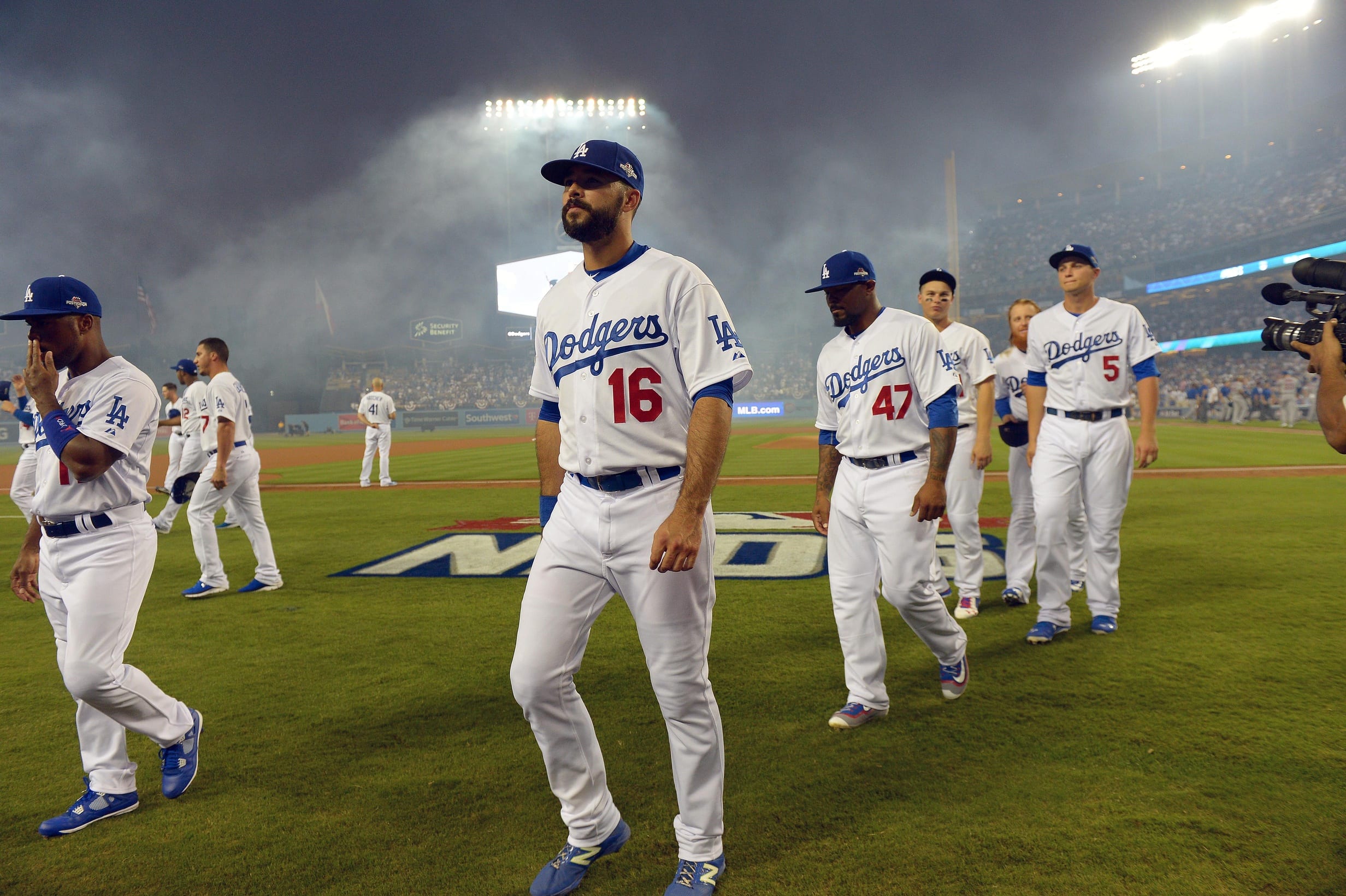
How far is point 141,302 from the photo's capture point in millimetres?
48531

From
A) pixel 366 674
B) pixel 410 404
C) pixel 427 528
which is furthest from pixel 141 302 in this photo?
pixel 366 674

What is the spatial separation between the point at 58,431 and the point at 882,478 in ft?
10.8

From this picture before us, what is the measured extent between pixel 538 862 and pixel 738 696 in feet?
5.44

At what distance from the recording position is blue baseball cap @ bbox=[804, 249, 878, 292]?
145 inches

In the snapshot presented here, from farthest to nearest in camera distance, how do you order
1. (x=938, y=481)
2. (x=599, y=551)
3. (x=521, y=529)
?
(x=521, y=529) → (x=938, y=481) → (x=599, y=551)

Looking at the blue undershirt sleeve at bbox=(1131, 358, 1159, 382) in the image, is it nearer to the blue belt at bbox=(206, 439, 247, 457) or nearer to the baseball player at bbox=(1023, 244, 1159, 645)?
the baseball player at bbox=(1023, 244, 1159, 645)

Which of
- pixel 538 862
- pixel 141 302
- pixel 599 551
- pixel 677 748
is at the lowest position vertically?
pixel 538 862

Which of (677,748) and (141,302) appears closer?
(677,748)

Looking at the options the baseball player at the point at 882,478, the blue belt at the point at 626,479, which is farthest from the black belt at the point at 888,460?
the blue belt at the point at 626,479

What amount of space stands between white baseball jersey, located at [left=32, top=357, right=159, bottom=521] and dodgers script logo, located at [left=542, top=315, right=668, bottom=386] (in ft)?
5.54

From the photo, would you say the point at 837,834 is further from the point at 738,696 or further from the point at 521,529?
the point at 521,529

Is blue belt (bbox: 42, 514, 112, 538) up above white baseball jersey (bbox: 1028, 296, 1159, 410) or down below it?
below

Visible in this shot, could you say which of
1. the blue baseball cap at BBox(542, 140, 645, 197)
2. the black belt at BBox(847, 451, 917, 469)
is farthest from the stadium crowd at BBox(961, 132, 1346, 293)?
the blue baseball cap at BBox(542, 140, 645, 197)

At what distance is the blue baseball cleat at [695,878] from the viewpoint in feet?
7.75
